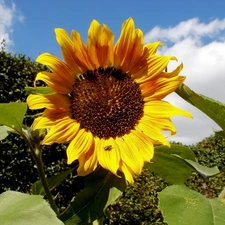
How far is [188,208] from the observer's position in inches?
24.2

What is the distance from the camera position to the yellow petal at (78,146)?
0.74 m

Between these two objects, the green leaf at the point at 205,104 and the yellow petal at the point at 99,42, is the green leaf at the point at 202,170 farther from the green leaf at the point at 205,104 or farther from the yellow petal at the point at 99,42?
the yellow petal at the point at 99,42

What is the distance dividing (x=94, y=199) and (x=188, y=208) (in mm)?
→ 155

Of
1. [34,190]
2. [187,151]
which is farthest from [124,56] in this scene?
[34,190]

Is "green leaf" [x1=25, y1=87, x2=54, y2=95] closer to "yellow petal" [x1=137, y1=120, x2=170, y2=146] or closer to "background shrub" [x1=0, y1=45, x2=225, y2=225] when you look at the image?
"yellow petal" [x1=137, y1=120, x2=170, y2=146]

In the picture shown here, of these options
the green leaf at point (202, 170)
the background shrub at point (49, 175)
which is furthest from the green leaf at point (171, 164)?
the background shrub at point (49, 175)

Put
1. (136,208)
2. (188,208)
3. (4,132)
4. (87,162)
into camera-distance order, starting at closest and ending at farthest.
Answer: (188,208) → (87,162) → (4,132) → (136,208)

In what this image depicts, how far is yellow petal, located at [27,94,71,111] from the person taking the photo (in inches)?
29.0

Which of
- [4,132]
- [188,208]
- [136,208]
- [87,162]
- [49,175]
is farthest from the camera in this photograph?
[49,175]

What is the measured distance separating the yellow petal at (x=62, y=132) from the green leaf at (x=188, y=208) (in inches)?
7.7

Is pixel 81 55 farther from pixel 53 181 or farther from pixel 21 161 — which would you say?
pixel 21 161

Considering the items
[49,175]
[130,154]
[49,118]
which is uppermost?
[49,175]

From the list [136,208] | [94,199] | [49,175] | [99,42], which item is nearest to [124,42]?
[99,42]

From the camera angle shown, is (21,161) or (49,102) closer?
(49,102)
